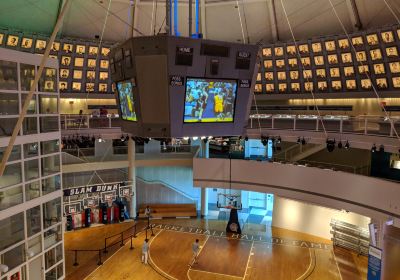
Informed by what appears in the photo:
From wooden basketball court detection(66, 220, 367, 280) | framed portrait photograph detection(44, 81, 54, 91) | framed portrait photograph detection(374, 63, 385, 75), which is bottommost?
wooden basketball court detection(66, 220, 367, 280)

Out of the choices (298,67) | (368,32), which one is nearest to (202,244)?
(298,67)

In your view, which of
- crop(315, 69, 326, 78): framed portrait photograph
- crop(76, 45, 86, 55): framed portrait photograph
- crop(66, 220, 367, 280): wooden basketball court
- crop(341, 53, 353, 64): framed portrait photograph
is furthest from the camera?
crop(76, 45, 86, 55): framed portrait photograph

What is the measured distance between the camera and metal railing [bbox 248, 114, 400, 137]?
1259 cm

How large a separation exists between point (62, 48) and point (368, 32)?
620 inches

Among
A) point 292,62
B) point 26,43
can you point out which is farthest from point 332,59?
point 26,43

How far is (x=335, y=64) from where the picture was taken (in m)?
19.0

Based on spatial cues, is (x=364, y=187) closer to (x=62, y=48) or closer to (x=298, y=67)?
(x=298, y=67)

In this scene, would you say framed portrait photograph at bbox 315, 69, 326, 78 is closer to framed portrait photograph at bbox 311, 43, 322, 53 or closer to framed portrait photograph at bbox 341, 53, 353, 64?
framed portrait photograph at bbox 311, 43, 322, 53

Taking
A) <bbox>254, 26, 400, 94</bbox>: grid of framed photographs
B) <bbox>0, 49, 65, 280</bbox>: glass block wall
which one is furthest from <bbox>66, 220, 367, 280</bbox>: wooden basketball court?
<bbox>254, 26, 400, 94</bbox>: grid of framed photographs

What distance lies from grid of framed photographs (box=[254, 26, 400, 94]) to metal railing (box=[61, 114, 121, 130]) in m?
9.32

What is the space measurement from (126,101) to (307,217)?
1449 centimetres

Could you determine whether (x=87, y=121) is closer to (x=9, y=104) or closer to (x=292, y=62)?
(x=9, y=104)

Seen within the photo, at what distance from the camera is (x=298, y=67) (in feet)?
66.8

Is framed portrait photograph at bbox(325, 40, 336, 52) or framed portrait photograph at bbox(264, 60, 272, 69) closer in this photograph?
framed portrait photograph at bbox(325, 40, 336, 52)
